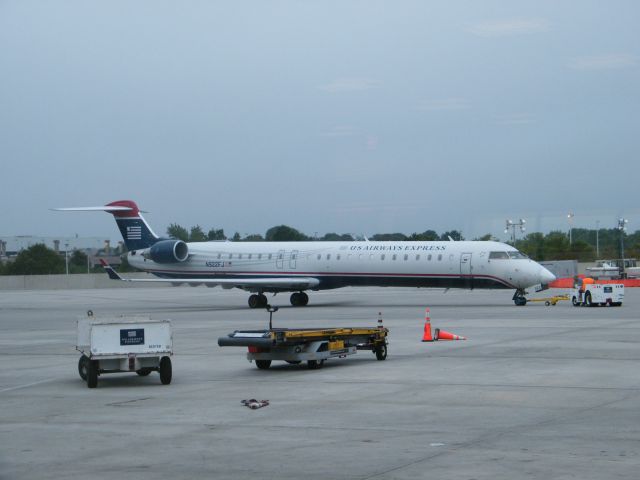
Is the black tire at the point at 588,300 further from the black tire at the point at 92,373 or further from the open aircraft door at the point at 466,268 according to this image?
the black tire at the point at 92,373

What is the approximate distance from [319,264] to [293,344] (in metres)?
27.8

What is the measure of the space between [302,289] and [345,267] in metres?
2.56

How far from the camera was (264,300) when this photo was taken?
4831 centimetres

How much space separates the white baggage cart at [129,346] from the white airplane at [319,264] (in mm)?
25996

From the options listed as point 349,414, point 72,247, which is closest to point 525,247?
point 72,247

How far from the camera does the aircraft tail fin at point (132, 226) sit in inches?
2095

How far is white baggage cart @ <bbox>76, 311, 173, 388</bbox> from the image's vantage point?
59.4 feet

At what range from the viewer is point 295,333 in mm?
19703

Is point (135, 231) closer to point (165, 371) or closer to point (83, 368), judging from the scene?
point (83, 368)

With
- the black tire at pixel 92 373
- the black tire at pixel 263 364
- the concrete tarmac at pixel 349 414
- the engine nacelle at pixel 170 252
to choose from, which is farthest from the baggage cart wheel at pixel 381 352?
the engine nacelle at pixel 170 252

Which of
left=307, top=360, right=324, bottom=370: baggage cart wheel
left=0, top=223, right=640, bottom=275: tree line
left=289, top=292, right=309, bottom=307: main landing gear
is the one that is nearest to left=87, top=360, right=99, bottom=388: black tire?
left=307, top=360, right=324, bottom=370: baggage cart wheel

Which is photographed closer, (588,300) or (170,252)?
(588,300)

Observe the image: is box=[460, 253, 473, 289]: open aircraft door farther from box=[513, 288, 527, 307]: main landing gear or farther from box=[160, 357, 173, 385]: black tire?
box=[160, 357, 173, 385]: black tire

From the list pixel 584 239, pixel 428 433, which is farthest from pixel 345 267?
pixel 584 239
